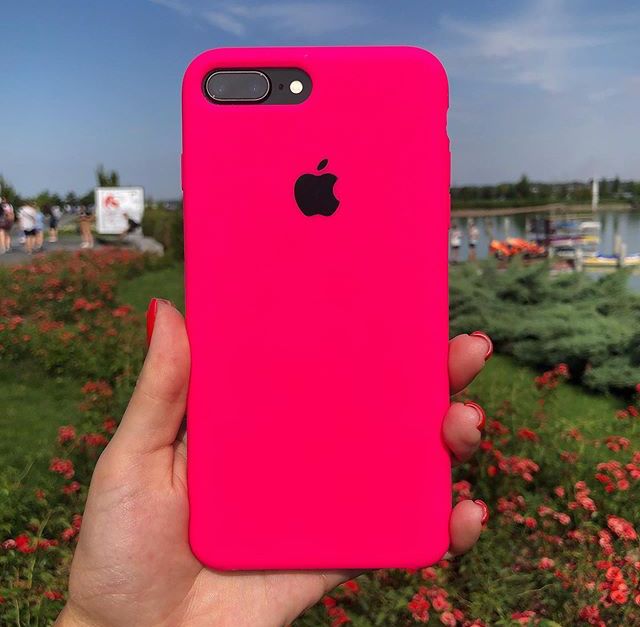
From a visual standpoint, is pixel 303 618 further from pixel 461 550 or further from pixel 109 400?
pixel 109 400

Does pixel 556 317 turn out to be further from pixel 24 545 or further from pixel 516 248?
pixel 24 545

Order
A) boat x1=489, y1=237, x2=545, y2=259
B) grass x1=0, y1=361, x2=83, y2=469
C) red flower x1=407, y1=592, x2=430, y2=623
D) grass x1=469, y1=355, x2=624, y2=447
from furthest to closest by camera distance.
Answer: boat x1=489, y1=237, x2=545, y2=259 < grass x1=469, y1=355, x2=624, y2=447 < grass x1=0, y1=361, x2=83, y2=469 < red flower x1=407, y1=592, x2=430, y2=623

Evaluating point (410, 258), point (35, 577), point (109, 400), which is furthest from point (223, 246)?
point (109, 400)

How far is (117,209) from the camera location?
23.5m

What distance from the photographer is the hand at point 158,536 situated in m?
2.01

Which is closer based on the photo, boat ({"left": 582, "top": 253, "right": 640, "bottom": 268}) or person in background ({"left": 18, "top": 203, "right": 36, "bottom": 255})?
boat ({"left": 582, "top": 253, "right": 640, "bottom": 268})

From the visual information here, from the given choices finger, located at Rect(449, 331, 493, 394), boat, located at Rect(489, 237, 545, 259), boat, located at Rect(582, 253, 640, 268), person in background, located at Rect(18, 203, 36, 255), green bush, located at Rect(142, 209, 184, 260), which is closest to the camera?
finger, located at Rect(449, 331, 493, 394)

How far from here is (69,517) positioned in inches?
144

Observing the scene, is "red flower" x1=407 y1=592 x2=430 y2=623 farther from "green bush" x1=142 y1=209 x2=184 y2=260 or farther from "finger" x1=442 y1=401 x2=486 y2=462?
"green bush" x1=142 y1=209 x2=184 y2=260

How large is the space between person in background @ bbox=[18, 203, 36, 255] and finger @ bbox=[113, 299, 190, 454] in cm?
1897

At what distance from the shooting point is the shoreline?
17.1 metres

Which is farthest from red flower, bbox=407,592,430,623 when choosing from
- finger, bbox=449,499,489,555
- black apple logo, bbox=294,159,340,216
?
black apple logo, bbox=294,159,340,216

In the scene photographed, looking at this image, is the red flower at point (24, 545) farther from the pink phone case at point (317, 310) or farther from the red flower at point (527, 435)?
the red flower at point (527, 435)

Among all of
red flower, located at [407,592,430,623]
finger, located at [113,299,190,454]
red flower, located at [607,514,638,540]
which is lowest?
red flower, located at [407,592,430,623]
